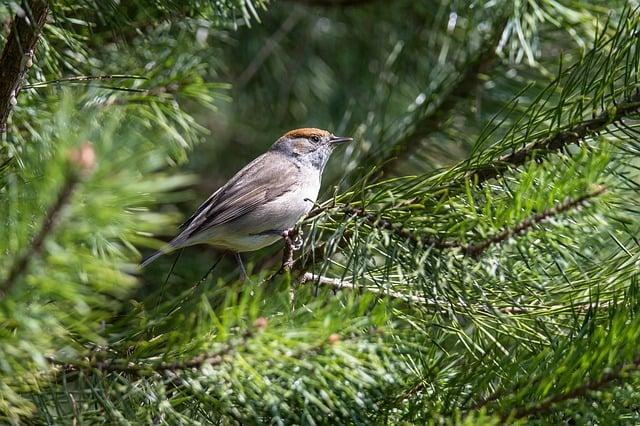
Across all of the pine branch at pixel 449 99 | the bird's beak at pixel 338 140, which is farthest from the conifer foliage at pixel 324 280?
the bird's beak at pixel 338 140

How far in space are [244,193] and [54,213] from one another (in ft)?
8.05

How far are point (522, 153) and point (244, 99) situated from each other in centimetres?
325

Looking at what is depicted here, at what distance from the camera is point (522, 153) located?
1924mm

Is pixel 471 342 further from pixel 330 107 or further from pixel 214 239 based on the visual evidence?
pixel 330 107

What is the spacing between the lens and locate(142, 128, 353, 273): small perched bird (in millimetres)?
3443

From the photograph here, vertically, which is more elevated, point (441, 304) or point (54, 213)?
point (54, 213)

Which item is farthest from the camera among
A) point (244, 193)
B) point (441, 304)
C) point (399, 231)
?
Answer: point (244, 193)

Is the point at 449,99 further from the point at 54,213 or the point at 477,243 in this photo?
the point at 54,213

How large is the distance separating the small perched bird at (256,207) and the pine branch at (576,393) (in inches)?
72.3

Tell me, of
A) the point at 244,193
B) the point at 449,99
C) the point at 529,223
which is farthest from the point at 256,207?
the point at 529,223

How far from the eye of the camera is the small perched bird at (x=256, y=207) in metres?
3.44

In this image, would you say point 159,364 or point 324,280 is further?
point 324,280

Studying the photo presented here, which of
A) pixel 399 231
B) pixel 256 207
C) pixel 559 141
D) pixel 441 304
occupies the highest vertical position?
pixel 559 141

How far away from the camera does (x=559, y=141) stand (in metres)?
1.91
